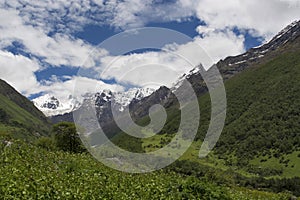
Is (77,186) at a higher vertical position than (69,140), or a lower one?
lower

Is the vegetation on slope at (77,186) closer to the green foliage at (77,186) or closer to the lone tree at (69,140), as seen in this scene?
the green foliage at (77,186)

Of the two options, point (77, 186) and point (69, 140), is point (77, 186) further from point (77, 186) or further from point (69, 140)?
point (69, 140)

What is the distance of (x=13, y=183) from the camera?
70.5 ft

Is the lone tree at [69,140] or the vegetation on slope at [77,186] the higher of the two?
the lone tree at [69,140]

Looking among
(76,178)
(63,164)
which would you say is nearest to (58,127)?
(63,164)

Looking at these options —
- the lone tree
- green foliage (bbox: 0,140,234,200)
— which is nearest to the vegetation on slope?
green foliage (bbox: 0,140,234,200)

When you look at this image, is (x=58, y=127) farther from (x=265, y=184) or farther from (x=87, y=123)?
(x=265, y=184)

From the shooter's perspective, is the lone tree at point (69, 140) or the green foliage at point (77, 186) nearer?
the green foliage at point (77, 186)

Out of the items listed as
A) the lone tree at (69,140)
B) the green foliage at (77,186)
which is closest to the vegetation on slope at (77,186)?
the green foliage at (77,186)

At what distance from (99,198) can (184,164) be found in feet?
546

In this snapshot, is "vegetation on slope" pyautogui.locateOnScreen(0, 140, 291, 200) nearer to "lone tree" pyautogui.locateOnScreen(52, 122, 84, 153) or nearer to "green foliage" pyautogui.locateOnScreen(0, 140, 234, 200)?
"green foliage" pyautogui.locateOnScreen(0, 140, 234, 200)

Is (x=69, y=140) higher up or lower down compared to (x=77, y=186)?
higher up

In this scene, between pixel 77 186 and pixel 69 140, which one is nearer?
pixel 77 186

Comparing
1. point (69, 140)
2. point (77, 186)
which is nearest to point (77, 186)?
point (77, 186)
